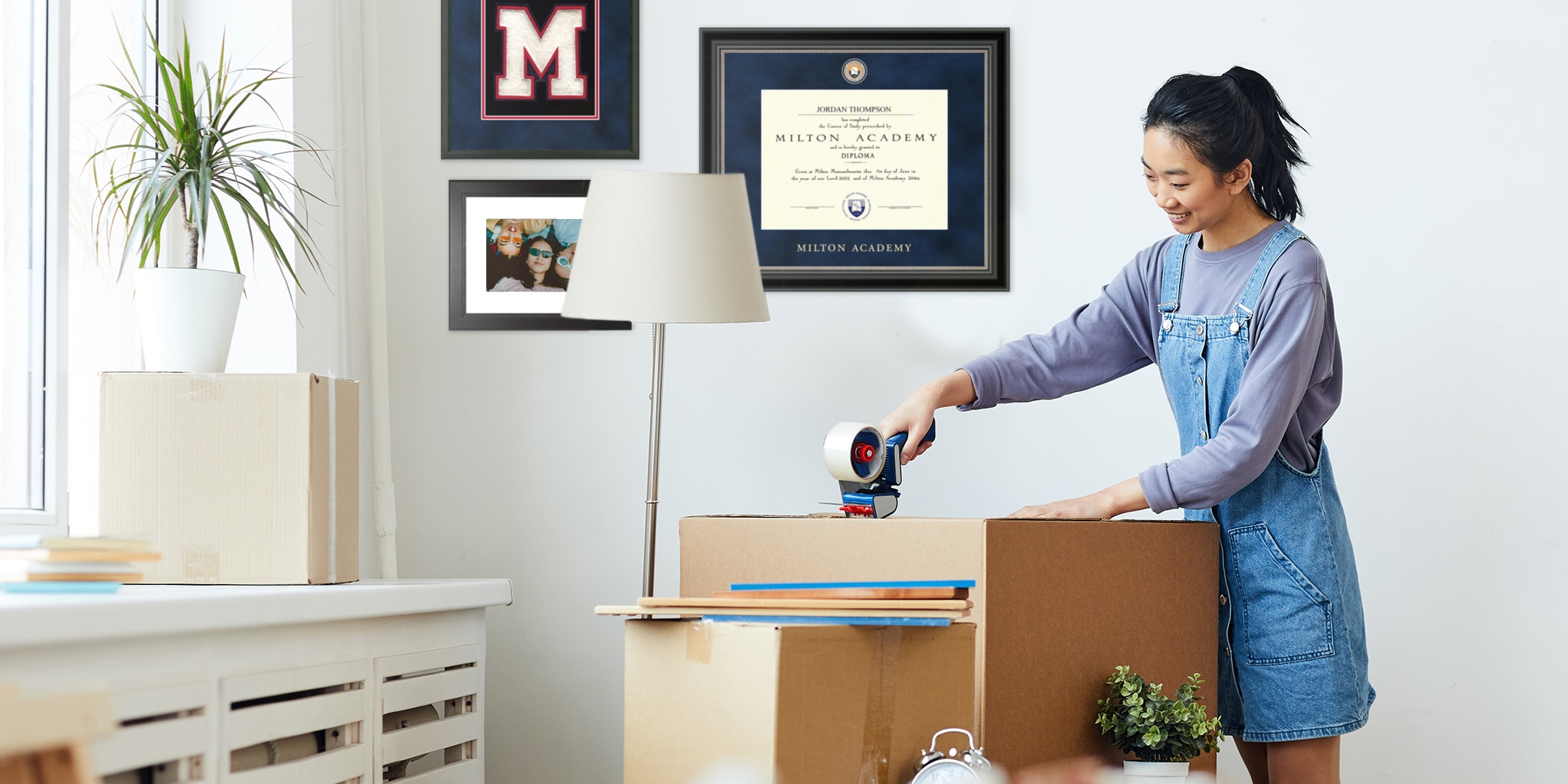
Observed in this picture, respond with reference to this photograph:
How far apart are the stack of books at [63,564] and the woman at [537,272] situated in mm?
1135

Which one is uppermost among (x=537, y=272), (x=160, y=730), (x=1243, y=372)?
(x=537, y=272)

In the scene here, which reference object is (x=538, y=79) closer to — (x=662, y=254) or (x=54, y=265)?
(x=662, y=254)

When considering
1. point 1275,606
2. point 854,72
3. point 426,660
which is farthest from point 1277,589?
point 854,72

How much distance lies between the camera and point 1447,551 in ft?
6.95

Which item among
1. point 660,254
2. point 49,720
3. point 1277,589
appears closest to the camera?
point 49,720

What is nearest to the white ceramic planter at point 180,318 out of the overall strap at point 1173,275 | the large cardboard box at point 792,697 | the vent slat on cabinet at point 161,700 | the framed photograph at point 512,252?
the vent slat on cabinet at point 161,700

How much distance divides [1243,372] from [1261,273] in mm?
126

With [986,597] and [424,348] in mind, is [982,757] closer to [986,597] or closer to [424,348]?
[986,597]

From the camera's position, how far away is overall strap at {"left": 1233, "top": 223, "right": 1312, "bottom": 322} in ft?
4.81

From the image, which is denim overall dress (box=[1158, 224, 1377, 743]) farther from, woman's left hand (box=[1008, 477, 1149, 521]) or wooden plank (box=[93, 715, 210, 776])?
wooden plank (box=[93, 715, 210, 776])

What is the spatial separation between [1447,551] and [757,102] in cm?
151

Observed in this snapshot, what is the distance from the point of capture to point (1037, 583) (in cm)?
124

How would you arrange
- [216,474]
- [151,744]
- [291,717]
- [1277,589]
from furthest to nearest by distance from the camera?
[1277,589]
[216,474]
[291,717]
[151,744]

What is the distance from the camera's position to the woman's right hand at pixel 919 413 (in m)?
1.64
